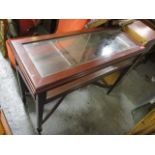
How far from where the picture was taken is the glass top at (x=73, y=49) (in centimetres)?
103

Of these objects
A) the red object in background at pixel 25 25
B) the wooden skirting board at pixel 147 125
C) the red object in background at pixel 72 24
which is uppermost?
the red object in background at pixel 72 24

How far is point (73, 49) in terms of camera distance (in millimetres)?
1261

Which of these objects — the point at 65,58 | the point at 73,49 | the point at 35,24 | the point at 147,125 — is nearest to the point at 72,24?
the point at 35,24

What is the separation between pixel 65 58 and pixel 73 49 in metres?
0.17

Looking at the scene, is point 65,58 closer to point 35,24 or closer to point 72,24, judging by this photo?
point 72,24

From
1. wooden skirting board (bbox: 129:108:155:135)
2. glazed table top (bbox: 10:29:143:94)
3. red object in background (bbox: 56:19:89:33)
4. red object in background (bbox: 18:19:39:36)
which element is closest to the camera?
glazed table top (bbox: 10:29:143:94)

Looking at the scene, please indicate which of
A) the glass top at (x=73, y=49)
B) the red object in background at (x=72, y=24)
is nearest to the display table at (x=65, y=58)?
the glass top at (x=73, y=49)

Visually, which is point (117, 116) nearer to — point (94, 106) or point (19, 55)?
point (94, 106)

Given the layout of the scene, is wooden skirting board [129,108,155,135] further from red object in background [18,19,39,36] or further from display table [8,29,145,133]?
red object in background [18,19,39,36]

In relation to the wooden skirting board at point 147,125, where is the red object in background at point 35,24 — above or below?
above

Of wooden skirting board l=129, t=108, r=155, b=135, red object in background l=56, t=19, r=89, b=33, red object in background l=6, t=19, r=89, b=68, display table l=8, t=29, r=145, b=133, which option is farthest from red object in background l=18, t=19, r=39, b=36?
wooden skirting board l=129, t=108, r=155, b=135

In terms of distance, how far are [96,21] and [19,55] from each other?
0.85 m

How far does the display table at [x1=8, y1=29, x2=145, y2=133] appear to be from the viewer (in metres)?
0.94

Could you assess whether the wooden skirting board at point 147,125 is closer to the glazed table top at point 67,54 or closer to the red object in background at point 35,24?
the glazed table top at point 67,54
